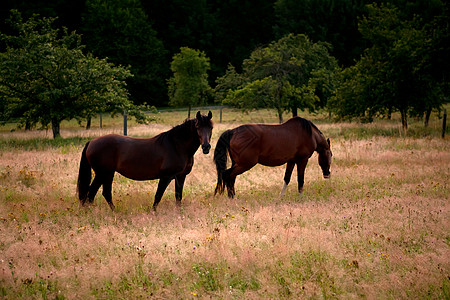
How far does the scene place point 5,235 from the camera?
19.6 ft

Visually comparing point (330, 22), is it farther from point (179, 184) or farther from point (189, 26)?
point (179, 184)

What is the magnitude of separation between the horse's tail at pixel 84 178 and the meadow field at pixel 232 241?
37cm

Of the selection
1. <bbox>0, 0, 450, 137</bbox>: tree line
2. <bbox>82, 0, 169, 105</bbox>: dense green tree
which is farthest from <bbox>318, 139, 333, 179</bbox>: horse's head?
<bbox>82, 0, 169, 105</bbox>: dense green tree

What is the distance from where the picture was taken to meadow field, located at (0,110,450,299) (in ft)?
14.8

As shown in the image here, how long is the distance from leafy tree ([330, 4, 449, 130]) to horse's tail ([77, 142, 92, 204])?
17894mm

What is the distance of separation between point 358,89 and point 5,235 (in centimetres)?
2037

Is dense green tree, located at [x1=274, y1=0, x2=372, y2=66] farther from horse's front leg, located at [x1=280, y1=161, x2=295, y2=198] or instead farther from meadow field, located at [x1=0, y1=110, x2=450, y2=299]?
meadow field, located at [x1=0, y1=110, x2=450, y2=299]

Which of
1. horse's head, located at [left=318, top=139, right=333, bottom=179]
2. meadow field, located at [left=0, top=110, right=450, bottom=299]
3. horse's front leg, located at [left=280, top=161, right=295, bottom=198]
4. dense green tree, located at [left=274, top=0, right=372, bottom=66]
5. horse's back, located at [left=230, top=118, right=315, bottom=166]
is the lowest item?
meadow field, located at [left=0, top=110, right=450, bottom=299]

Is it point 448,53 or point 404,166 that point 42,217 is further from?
point 448,53

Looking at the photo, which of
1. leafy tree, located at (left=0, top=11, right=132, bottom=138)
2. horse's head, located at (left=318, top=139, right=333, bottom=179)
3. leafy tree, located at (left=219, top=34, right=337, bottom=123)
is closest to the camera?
horse's head, located at (left=318, top=139, right=333, bottom=179)

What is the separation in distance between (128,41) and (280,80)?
3153 centimetres

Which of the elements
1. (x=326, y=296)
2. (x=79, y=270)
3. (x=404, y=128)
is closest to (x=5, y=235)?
(x=79, y=270)

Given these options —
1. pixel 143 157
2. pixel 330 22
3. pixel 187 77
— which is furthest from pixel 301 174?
pixel 330 22

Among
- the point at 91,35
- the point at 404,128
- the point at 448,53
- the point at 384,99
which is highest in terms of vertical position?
the point at 91,35
